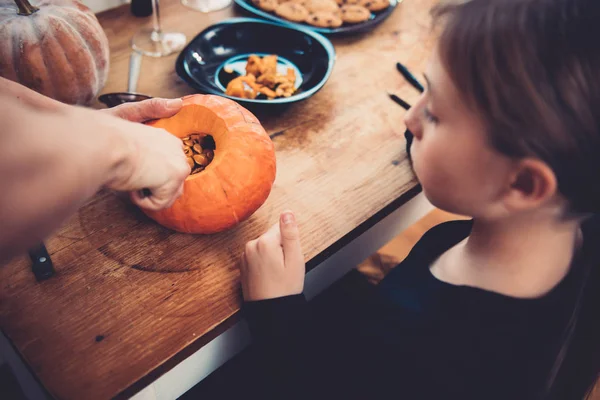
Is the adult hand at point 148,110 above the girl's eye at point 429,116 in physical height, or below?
below

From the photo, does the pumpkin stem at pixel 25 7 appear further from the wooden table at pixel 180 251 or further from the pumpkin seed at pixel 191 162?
the pumpkin seed at pixel 191 162

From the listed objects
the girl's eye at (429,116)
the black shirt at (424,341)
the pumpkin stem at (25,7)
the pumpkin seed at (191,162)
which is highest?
the pumpkin stem at (25,7)

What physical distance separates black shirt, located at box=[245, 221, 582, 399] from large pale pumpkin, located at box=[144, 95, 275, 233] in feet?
0.50

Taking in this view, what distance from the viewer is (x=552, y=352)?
570mm

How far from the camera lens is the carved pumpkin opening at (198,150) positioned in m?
0.68

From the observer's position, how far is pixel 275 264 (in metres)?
0.65

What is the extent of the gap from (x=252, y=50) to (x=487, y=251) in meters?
0.75

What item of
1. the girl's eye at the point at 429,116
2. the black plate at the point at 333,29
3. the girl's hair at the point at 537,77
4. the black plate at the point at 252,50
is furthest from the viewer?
the black plate at the point at 333,29

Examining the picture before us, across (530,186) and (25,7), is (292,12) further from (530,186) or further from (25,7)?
(530,186)

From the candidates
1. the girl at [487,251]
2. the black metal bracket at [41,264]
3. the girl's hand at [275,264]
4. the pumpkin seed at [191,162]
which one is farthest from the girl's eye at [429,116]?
the black metal bracket at [41,264]

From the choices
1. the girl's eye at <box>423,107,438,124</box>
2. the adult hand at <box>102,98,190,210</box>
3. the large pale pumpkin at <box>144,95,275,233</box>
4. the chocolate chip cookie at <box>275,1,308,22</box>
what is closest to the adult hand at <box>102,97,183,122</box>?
the large pale pumpkin at <box>144,95,275,233</box>

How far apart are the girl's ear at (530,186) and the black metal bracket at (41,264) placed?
0.62 m

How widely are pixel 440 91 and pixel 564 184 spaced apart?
17cm

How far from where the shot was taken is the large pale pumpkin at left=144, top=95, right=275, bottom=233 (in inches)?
25.3
